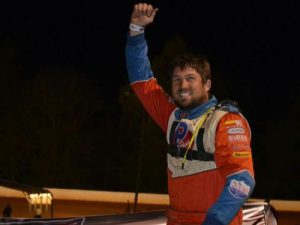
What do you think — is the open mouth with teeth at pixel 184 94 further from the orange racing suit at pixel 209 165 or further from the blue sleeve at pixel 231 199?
the blue sleeve at pixel 231 199

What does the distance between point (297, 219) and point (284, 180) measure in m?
10.3

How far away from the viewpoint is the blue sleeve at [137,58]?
11.6 feet

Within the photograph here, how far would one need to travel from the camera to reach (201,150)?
292cm

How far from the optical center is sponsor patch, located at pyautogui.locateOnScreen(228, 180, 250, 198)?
2600 mm

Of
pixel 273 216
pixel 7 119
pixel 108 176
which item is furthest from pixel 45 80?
pixel 273 216

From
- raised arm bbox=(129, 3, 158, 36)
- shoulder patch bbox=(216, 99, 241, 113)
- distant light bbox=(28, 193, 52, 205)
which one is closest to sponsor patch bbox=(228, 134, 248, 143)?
shoulder patch bbox=(216, 99, 241, 113)

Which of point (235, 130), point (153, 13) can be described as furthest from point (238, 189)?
point (153, 13)

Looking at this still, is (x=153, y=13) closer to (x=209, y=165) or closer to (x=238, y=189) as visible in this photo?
(x=209, y=165)

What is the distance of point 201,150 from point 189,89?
319mm

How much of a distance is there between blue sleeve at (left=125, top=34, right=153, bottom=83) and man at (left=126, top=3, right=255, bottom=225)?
417 millimetres

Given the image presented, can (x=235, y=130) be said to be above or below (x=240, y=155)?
above

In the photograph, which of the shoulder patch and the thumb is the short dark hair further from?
the thumb

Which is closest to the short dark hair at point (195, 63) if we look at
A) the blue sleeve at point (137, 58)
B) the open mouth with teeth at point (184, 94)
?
the open mouth with teeth at point (184, 94)

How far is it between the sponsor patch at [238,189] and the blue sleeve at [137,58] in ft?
3.73
